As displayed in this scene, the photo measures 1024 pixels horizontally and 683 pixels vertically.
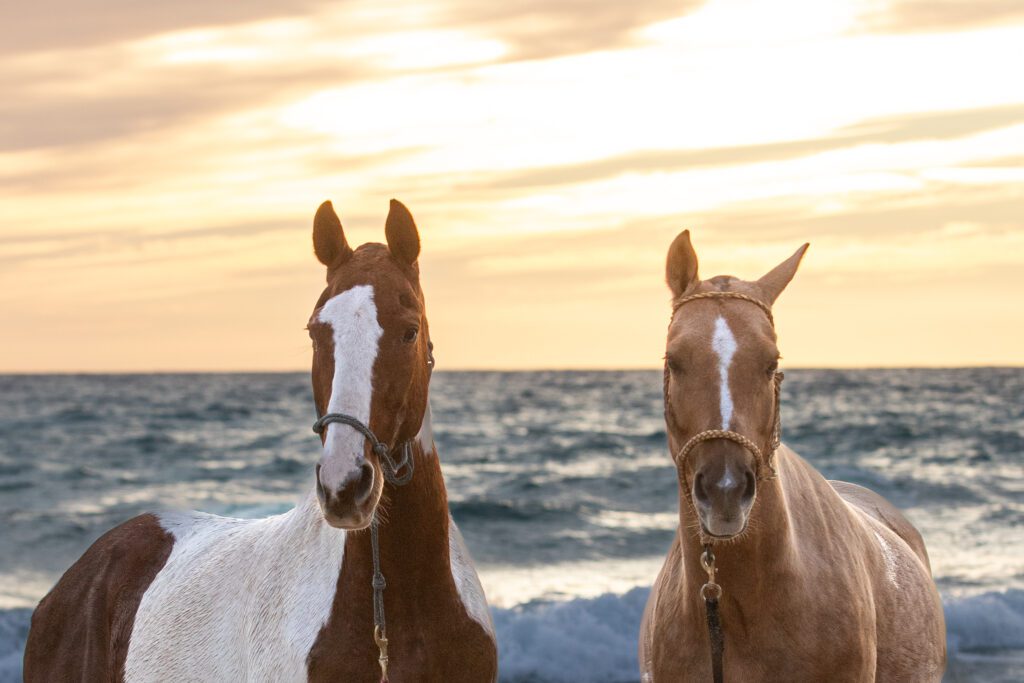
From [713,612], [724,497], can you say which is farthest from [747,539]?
[724,497]

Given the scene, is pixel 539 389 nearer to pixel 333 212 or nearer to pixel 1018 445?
pixel 1018 445

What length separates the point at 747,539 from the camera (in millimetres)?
4090

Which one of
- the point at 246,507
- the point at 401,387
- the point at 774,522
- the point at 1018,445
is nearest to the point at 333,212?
the point at 401,387

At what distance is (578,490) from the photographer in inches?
827

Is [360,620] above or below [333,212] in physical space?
below

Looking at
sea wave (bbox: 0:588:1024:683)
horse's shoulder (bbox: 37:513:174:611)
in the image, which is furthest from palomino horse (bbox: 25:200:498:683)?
sea wave (bbox: 0:588:1024:683)

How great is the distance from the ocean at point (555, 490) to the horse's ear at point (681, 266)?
664 centimetres

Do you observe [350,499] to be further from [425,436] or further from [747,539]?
[747,539]

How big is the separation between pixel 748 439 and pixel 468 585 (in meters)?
1.06

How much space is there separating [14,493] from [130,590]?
17.7m

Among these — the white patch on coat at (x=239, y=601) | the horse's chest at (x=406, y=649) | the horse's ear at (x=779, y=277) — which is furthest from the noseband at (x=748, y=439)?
the white patch on coat at (x=239, y=601)

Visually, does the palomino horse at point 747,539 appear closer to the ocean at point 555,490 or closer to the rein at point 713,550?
the rein at point 713,550

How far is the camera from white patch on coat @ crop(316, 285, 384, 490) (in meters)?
3.35

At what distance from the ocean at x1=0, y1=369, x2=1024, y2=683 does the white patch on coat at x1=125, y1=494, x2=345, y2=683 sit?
626 centimetres
